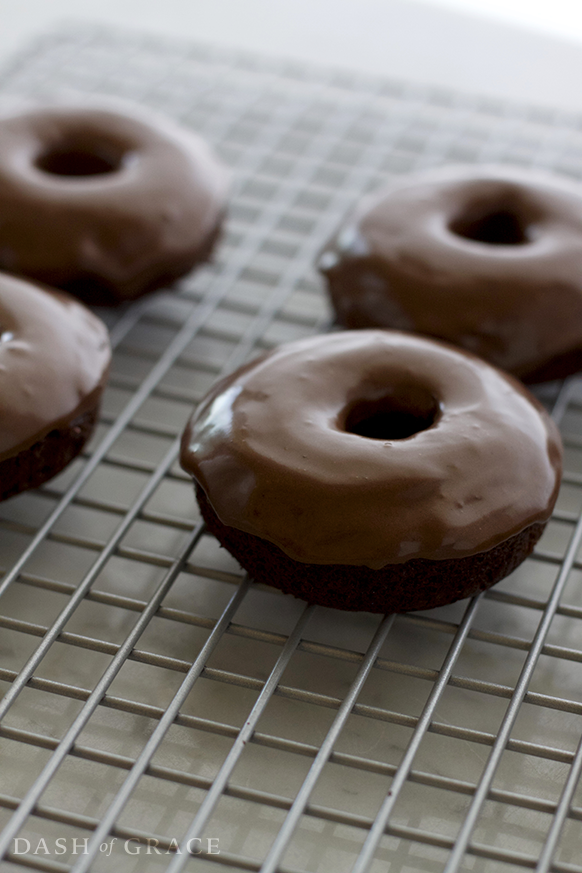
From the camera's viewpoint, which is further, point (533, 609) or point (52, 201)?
point (52, 201)

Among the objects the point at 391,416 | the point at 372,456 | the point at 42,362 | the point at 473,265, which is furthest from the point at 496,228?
the point at 42,362

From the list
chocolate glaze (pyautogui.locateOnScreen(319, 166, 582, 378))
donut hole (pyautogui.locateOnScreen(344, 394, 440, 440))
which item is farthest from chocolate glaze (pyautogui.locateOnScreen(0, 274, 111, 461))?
chocolate glaze (pyautogui.locateOnScreen(319, 166, 582, 378))

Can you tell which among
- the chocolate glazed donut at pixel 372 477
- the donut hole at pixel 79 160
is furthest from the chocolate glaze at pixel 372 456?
the donut hole at pixel 79 160

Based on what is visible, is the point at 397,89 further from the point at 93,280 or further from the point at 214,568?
the point at 214,568

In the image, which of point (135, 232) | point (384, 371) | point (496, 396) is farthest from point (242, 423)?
point (135, 232)

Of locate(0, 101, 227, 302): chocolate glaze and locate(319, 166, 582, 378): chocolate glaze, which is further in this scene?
locate(0, 101, 227, 302): chocolate glaze

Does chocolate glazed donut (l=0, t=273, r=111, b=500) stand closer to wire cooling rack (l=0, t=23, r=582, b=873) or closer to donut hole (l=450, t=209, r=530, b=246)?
wire cooling rack (l=0, t=23, r=582, b=873)

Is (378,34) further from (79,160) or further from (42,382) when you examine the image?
(42,382)
